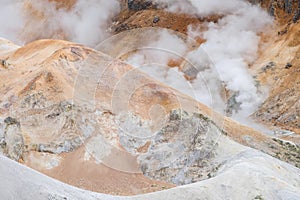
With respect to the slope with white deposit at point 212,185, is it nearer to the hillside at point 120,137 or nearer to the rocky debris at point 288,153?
the hillside at point 120,137

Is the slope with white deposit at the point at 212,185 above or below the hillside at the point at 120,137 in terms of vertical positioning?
above

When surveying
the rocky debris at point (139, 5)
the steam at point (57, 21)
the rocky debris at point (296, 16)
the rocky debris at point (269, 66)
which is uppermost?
the rocky debris at point (296, 16)

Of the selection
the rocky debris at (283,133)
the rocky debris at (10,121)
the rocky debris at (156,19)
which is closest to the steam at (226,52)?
the rocky debris at (156,19)

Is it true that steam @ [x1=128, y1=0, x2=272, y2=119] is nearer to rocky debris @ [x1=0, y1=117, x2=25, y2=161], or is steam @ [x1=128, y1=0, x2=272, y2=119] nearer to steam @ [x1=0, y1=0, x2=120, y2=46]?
steam @ [x1=0, y1=0, x2=120, y2=46]

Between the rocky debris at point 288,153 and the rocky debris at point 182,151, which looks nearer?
the rocky debris at point 182,151

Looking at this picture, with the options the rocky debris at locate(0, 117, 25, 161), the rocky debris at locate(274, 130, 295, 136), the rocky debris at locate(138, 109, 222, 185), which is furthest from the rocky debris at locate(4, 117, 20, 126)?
the rocky debris at locate(274, 130, 295, 136)

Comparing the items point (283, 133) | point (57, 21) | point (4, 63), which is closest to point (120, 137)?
point (4, 63)

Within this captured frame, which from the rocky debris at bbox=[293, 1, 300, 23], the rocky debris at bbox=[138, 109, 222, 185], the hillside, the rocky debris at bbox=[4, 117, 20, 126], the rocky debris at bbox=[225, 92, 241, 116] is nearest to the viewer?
the hillside

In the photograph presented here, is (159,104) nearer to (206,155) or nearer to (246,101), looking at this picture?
(206,155)
